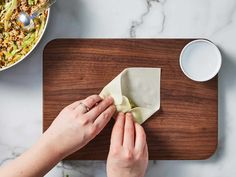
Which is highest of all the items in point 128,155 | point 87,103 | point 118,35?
point 118,35

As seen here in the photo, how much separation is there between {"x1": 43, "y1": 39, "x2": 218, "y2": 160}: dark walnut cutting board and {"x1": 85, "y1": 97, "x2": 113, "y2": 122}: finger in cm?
5

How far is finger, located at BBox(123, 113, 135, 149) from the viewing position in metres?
0.88

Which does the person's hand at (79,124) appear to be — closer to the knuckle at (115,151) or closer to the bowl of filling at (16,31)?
the knuckle at (115,151)

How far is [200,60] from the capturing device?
92 centimetres

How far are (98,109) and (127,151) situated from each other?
105mm

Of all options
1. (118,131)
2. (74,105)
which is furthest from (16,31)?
(118,131)

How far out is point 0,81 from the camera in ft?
3.17

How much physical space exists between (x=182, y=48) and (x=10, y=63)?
0.37 meters

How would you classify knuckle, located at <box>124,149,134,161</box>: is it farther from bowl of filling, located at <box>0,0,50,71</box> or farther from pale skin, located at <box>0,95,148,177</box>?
bowl of filling, located at <box>0,0,50,71</box>

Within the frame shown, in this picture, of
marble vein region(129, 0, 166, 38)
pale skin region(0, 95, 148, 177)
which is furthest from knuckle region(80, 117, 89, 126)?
marble vein region(129, 0, 166, 38)

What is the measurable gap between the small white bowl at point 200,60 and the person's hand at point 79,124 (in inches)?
7.2

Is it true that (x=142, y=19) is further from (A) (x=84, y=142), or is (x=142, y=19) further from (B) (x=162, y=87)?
(A) (x=84, y=142)

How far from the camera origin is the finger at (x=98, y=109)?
889 millimetres

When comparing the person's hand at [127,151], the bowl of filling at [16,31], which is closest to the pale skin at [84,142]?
the person's hand at [127,151]
